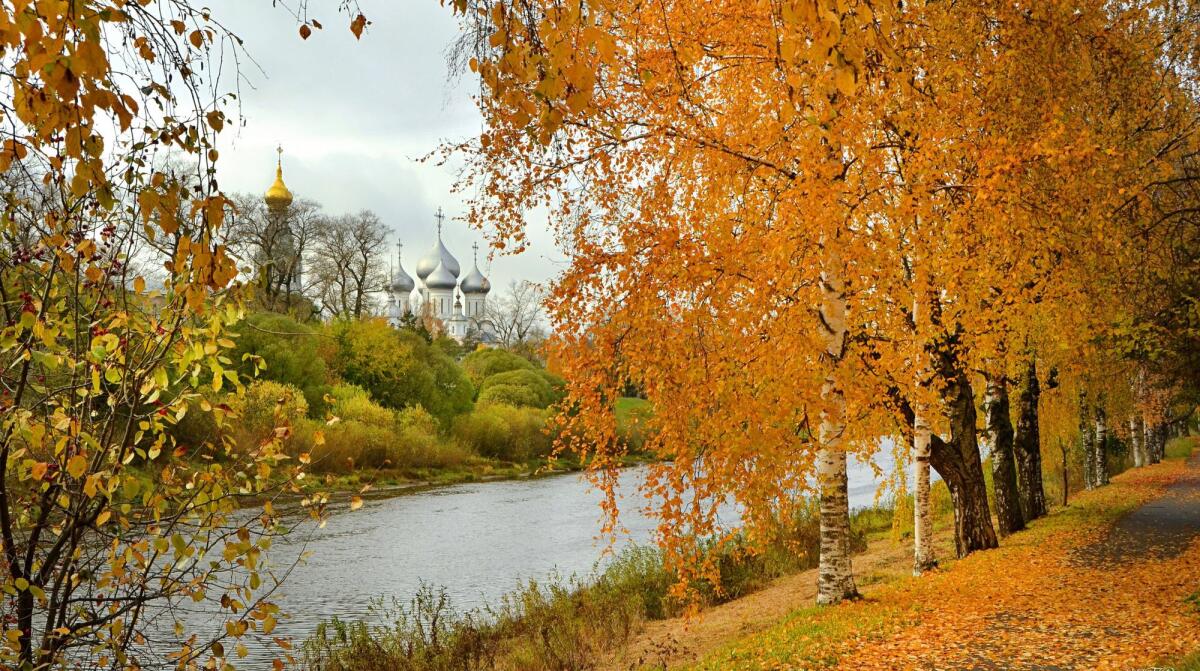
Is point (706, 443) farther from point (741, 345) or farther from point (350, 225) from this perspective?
point (350, 225)

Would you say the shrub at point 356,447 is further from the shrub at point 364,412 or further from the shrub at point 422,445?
the shrub at point 422,445

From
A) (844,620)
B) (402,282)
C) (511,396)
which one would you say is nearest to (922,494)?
(844,620)

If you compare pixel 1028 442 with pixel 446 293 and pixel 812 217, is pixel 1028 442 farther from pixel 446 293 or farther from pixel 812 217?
pixel 446 293

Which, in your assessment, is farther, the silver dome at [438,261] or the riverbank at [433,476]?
the silver dome at [438,261]

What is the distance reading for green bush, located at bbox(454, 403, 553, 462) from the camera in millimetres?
38969

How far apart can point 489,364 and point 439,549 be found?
34.0 m

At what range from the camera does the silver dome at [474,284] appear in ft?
298

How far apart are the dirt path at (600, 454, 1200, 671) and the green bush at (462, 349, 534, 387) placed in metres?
38.9

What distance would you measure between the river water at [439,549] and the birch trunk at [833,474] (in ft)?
8.26

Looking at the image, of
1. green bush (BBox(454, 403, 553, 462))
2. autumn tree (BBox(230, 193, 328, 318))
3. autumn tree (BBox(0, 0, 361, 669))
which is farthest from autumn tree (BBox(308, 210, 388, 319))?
autumn tree (BBox(0, 0, 361, 669))

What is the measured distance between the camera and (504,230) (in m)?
8.73

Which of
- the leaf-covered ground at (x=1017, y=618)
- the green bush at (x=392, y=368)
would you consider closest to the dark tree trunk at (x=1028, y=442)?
the leaf-covered ground at (x=1017, y=618)

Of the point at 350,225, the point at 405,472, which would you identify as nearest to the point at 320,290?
the point at 350,225

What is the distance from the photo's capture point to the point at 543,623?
451 inches
